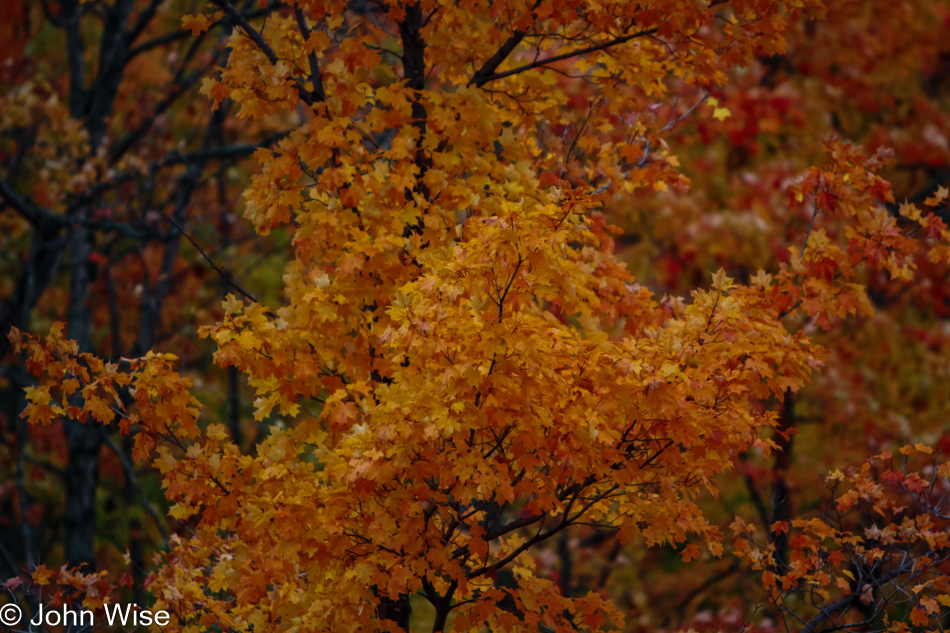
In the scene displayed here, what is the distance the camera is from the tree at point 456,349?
4.23m

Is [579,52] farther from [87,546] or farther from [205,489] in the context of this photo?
[87,546]

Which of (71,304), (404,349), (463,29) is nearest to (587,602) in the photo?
(404,349)

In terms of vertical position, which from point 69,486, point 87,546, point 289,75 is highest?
point 289,75

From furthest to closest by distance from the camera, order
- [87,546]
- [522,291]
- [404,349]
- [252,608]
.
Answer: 1. [87,546]
2. [252,608]
3. [404,349]
4. [522,291]

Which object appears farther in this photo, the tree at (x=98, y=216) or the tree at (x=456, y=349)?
the tree at (x=98, y=216)

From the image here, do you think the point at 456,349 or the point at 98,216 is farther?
the point at 98,216

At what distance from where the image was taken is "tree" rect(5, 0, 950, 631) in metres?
4.23

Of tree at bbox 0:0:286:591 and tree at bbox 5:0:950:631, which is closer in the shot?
tree at bbox 5:0:950:631

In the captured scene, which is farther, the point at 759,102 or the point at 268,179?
the point at 759,102

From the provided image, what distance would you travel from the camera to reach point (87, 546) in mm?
11117

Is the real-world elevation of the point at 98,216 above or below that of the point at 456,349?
above

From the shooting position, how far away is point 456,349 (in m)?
4.17

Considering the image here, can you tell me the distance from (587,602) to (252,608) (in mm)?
2106

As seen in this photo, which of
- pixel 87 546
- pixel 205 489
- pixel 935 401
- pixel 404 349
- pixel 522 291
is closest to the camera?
pixel 522 291
